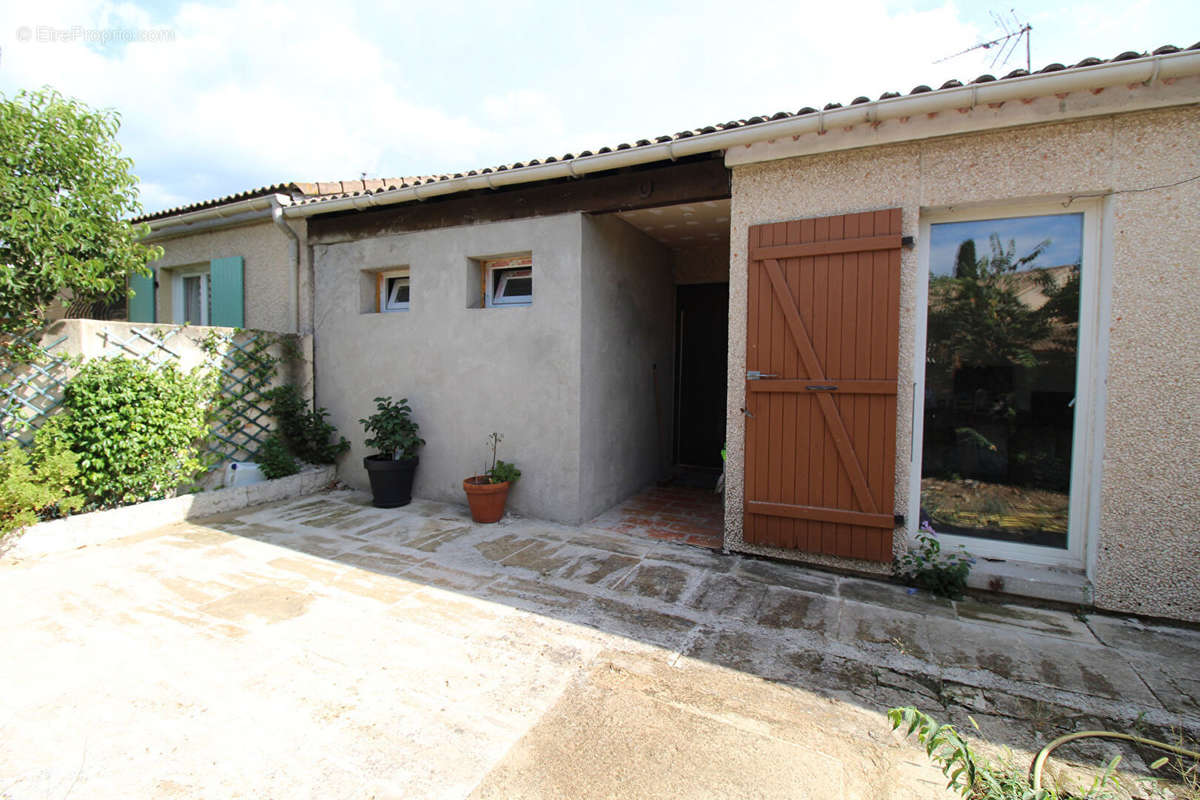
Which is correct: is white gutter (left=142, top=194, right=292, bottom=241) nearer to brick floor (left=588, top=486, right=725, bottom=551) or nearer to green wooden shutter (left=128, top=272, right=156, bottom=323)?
green wooden shutter (left=128, top=272, right=156, bottom=323)

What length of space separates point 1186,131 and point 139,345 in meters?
8.31

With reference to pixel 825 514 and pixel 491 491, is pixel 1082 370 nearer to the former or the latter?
pixel 825 514

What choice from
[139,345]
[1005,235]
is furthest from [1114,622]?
[139,345]

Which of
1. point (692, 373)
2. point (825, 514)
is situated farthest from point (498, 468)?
point (692, 373)

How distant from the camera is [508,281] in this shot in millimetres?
5695

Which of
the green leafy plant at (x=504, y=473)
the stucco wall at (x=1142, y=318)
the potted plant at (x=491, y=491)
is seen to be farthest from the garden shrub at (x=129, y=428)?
the stucco wall at (x=1142, y=318)

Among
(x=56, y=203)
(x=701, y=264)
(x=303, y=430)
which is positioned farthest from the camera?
(x=701, y=264)

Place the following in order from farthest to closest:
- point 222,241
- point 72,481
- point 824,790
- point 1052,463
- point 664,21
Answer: point 222,241 → point 664,21 → point 72,481 → point 1052,463 → point 824,790

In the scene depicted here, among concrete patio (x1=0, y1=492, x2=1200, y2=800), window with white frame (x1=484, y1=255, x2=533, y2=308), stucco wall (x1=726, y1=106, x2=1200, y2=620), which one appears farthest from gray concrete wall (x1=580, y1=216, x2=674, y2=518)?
stucco wall (x1=726, y1=106, x2=1200, y2=620)

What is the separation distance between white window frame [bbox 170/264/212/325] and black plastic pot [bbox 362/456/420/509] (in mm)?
4500

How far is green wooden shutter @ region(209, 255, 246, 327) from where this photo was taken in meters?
6.98

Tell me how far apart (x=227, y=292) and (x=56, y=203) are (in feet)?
8.55

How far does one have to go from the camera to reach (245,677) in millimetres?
2520

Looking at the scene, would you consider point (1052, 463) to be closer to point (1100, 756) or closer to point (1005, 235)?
point (1005, 235)
